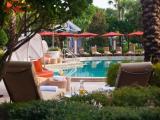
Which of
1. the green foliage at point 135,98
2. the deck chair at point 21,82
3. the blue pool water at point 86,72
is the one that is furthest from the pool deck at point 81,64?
the green foliage at point 135,98

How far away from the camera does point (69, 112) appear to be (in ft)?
16.9

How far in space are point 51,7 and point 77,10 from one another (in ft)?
1.06

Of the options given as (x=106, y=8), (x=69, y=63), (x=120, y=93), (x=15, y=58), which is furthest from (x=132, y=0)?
(x=120, y=93)

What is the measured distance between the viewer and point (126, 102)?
21.6ft

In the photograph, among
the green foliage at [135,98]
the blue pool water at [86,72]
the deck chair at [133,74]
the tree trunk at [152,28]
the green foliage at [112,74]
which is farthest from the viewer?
the blue pool water at [86,72]

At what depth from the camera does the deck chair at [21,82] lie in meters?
7.59

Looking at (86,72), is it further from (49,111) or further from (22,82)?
(49,111)

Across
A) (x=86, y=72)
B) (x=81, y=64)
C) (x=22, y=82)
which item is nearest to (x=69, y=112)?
(x=22, y=82)

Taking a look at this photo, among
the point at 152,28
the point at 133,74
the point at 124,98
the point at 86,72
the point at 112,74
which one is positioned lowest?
the point at 86,72

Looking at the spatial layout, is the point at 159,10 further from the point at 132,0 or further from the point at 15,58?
the point at 132,0

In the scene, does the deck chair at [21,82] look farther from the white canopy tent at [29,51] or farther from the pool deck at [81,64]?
the pool deck at [81,64]

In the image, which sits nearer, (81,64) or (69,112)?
(69,112)

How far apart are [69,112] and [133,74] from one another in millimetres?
3274

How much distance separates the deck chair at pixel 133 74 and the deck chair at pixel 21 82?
156 centimetres
